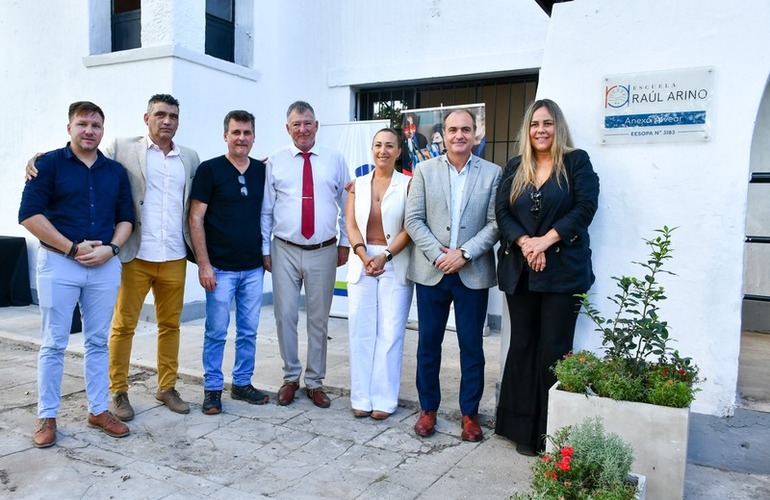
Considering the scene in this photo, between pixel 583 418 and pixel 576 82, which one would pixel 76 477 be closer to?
pixel 583 418

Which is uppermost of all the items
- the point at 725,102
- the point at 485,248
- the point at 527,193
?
the point at 725,102

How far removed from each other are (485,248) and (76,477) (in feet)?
8.80

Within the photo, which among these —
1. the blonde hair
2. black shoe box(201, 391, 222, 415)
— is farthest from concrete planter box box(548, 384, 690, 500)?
black shoe box(201, 391, 222, 415)

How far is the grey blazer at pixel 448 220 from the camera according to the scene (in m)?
3.93

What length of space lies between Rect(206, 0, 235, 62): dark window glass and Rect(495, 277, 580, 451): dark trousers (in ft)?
18.6

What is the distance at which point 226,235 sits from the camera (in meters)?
4.42

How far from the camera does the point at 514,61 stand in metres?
6.84

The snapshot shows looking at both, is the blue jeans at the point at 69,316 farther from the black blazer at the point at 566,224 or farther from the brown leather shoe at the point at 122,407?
the black blazer at the point at 566,224

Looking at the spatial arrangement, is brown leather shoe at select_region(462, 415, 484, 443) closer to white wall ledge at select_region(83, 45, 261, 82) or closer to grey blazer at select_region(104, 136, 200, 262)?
grey blazer at select_region(104, 136, 200, 262)

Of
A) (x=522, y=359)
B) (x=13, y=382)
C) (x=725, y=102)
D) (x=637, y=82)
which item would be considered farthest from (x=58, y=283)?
(x=725, y=102)

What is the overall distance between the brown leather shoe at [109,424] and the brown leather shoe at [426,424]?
1.88 metres

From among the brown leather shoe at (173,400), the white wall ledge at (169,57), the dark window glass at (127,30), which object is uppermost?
the dark window glass at (127,30)

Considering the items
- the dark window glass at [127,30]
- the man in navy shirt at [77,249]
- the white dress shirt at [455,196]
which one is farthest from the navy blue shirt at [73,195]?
the dark window glass at [127,30]

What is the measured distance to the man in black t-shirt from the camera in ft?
14.4
